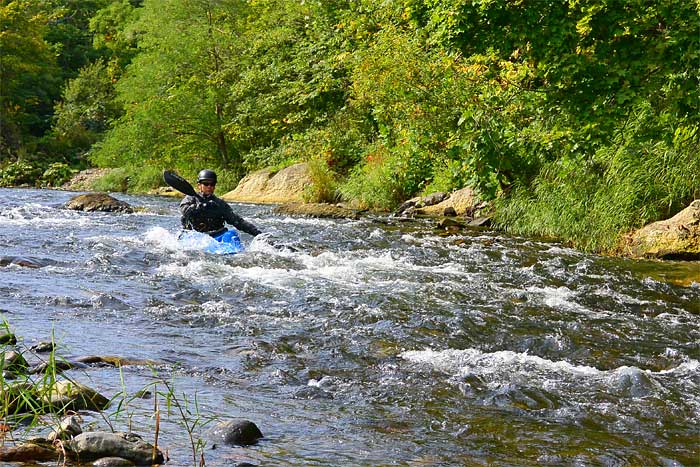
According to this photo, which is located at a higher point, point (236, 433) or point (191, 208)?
point (191, 208)

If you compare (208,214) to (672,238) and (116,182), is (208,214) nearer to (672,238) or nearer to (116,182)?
(672,238)

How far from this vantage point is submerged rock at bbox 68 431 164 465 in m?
3.38

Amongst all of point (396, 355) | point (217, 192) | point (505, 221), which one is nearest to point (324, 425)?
point (396, 355)

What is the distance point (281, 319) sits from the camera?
6.99 meters

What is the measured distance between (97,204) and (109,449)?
1584cm

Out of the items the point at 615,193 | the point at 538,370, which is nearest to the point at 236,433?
the point at 538,370

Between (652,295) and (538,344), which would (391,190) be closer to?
(652,295)

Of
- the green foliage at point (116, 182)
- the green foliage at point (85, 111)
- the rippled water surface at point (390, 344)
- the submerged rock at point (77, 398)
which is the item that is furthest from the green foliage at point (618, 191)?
the green foliage at point (85, 111)

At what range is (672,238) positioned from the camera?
11.0m

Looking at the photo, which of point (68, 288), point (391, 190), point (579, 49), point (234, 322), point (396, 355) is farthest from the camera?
point (391, 190)

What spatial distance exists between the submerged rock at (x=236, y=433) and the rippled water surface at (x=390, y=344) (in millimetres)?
72

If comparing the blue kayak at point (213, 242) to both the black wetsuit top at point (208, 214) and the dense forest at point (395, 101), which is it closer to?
the black wetsuit top at point (208, 214)

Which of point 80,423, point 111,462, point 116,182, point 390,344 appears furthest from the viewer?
point 116,182

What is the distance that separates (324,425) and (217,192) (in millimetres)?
26177
